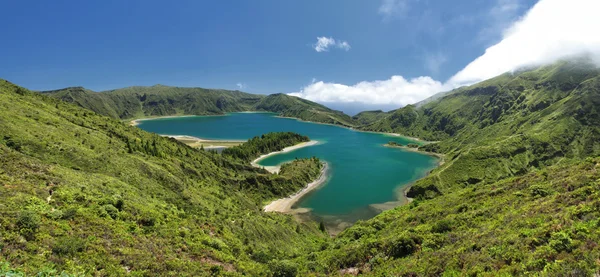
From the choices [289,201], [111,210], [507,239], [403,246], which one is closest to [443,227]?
[403,246]

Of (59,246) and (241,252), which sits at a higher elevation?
(59,246)

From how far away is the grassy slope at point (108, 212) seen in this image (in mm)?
Result: 21438

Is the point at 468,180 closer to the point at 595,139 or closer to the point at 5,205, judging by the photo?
the point at 595,139

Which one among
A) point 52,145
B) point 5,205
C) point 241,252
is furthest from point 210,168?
point 5,205

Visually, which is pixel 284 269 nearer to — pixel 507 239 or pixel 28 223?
pixel 507 239

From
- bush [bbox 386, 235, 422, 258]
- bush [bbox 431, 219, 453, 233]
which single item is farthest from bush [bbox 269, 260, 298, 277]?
bush [bbox 431, 219, 453, 233]

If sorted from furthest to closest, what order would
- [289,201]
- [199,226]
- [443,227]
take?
[289,201] < [199,226] < [443,227]

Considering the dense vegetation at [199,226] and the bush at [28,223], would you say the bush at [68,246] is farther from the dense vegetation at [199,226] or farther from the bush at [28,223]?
the bush at [28,223]

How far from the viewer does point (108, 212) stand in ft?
98.0

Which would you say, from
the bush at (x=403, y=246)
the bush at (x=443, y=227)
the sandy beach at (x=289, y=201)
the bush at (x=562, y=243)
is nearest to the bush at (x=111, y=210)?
the bush at (x=403, y=246)

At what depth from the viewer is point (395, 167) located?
571ft

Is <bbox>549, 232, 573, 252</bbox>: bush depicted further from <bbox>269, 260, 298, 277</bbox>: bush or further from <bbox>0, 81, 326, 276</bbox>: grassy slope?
<bbox>0, 81, 326, 276</bbox>: grassy slope

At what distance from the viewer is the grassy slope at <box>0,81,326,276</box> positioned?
21438 millimetres

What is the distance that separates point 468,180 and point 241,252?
127 metres
